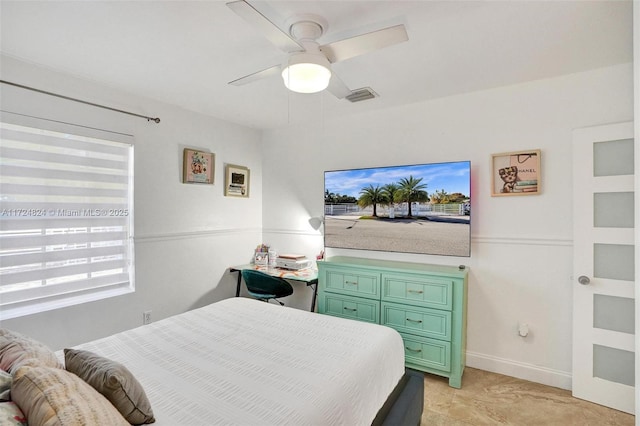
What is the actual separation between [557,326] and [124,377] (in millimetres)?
2937

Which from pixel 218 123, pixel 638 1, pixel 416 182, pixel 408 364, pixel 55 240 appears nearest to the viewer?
pixel 638 1

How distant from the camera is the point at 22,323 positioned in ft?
7.17

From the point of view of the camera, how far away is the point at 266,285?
3.12 meters

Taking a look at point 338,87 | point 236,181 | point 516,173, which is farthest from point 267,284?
point 516,173

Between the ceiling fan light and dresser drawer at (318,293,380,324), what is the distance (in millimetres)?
1922

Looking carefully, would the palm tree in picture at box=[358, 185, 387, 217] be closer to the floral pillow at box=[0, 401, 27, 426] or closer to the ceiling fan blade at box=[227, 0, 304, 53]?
the ceiling fan blade at box=[227, 0, 304, 53]

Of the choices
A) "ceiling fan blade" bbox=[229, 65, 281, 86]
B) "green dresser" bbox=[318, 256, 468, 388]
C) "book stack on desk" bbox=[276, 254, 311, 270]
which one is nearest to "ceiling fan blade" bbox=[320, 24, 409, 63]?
"ceiling fan blade" bbox=[229, 65, 281, 86]

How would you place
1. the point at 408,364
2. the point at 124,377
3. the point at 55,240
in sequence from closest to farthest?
the point at 124,377, the point at 55,240, the point at 408,364

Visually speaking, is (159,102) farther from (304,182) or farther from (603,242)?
(603,242)

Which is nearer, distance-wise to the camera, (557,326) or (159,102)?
(557,326)

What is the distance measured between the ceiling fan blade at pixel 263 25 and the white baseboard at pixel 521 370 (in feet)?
9.43

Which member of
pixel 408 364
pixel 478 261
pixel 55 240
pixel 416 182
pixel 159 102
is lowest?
pixel 408 364

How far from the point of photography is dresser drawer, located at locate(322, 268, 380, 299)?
109 inches

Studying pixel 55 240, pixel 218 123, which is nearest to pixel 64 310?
pixel 55 240
